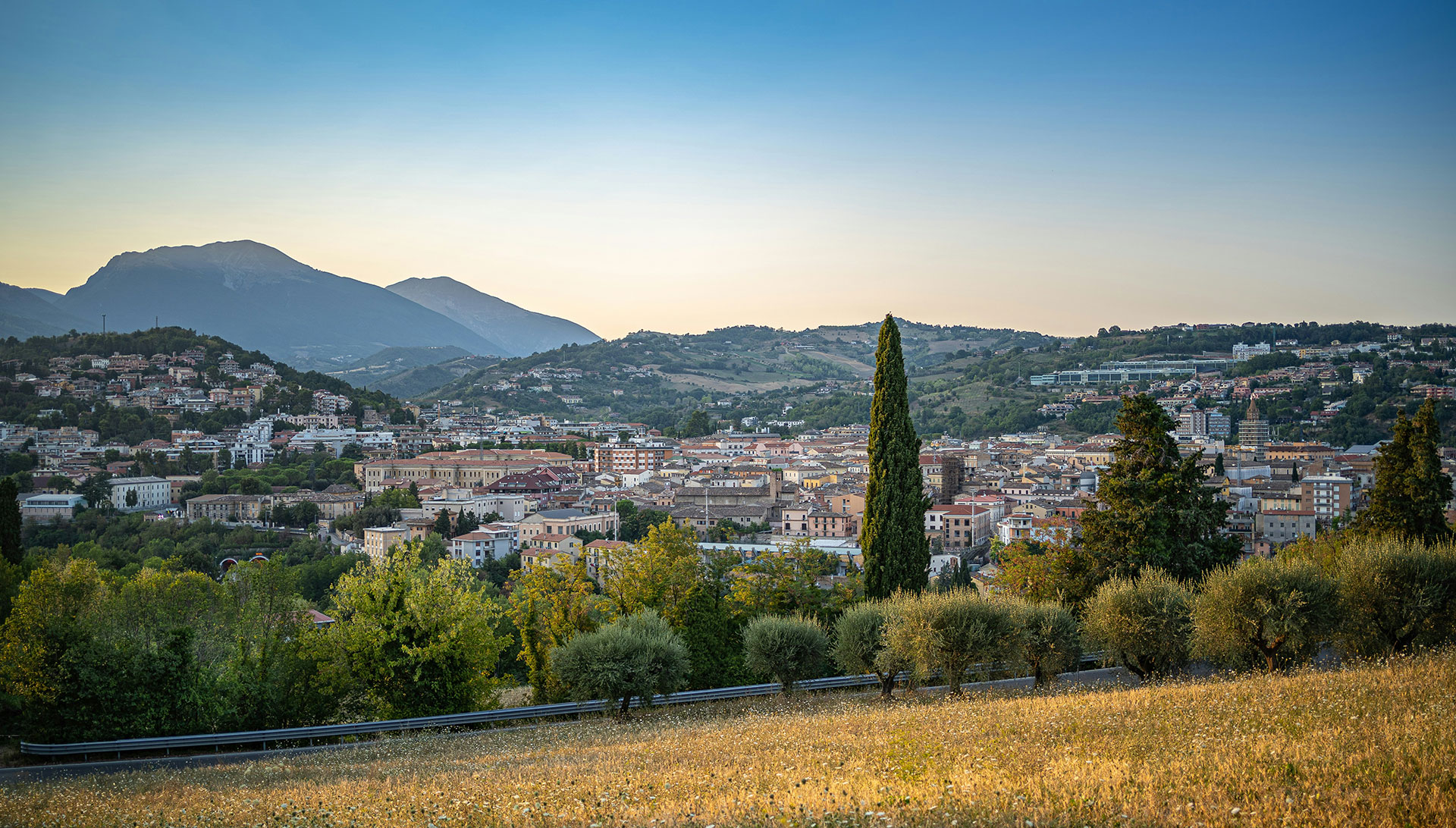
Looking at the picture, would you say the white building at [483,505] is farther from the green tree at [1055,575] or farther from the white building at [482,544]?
the green tree at [1055,575]

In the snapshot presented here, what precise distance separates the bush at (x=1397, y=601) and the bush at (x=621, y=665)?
30.0ft

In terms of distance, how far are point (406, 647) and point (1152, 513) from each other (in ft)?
42.5

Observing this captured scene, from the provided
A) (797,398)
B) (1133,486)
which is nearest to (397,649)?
(1133,486)

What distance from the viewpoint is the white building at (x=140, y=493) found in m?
60.2

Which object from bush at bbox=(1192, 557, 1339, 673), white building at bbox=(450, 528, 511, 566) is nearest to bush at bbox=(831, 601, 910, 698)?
bush at bbox=(1192, 557, 1339, 673)

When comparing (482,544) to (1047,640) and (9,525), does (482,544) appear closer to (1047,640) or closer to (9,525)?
(9,525)

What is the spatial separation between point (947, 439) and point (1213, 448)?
34.1 m

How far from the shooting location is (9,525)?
24.6 meters

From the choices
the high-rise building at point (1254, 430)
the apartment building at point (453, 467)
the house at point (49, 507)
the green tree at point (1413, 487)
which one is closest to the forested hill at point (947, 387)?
the high-rise building at point (1254, 430)

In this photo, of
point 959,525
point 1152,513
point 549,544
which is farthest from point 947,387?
point 1152,513

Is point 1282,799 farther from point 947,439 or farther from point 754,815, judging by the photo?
point 947,439

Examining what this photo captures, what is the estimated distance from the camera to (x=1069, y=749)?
667cm

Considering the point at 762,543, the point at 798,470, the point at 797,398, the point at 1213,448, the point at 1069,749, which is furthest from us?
the point at 797,398

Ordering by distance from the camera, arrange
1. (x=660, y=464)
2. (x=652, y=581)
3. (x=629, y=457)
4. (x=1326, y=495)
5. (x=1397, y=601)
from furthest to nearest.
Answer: (x=629, y=457) < (x=660, y=464) < (x=1326, y=495) < (x=652, y=581) < (x=1397, y=601)
